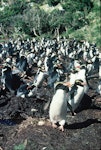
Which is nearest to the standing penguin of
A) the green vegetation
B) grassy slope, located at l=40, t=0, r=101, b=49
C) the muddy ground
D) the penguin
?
the muddy ground

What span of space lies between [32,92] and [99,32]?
8694mm

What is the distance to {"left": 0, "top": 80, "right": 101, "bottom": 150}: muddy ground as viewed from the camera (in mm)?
9031

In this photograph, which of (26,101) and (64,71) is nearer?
(26,101)

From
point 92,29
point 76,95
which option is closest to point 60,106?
point 76,95

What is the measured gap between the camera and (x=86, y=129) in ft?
32.7

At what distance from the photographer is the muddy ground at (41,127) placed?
9031 mm

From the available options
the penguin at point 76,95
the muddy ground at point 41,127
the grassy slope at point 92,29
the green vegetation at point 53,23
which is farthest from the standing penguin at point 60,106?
the green vegetation at point 53,23

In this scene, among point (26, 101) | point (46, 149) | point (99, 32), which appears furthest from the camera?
point (99, 32)

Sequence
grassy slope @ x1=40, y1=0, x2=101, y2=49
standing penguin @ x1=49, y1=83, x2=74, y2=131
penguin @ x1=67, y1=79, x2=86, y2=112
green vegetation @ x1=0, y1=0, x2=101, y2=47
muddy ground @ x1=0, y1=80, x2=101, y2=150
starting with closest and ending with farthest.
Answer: muddy ground @ x1=0, y1=80, x2=101, y2=150
standing penguin @ x1=49, y1=83, x2=74, y2=131
penguin @ x1=67, y1=79, x2=86, y2=112
grassy slope @ x1=40, y1=0, x2=101, y2=49
green vegetation @ x1=0, y1=0, x2=101, y2=47

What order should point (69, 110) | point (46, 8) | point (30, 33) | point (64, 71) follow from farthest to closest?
point (46, 8)
point (30, 33)
point (64, 71)
point (69, 110)

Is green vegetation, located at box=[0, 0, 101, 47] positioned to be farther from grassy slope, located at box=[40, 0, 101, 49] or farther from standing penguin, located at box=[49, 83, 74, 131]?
standing penguin, located at box=[49, 83, 74, 131]

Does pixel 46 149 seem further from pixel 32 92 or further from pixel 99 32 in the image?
pixel 99 32

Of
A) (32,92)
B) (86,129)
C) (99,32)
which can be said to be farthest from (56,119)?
(99,32)

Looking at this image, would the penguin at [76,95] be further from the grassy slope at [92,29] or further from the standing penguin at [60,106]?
the grassy slope at [92,29]
